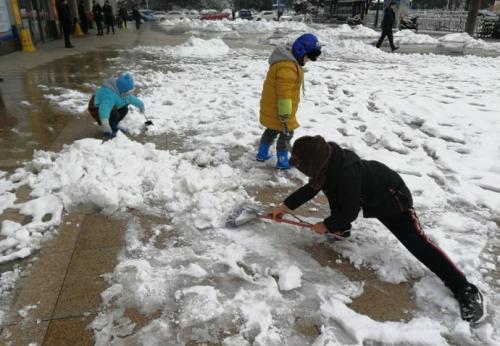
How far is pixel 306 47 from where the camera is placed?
12.1 ft

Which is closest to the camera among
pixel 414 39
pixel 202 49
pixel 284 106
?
pixel 284 106

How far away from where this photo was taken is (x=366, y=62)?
11.5 meters

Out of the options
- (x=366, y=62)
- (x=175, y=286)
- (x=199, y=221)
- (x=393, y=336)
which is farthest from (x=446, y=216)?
(x=366, y=62)

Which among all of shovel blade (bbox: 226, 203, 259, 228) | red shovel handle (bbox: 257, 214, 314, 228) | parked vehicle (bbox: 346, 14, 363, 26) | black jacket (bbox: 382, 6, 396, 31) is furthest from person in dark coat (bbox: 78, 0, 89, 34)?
red shovel handle (bbox: 257, 214, 314, 228)

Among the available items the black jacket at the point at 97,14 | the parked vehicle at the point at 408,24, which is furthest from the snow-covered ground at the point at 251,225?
the parked vehicle at the point at 408,24

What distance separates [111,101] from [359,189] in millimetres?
3386

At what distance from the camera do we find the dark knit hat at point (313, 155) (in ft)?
7.94

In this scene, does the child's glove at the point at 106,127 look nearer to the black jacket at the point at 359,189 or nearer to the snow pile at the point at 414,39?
the black jacket at the point at 359,189

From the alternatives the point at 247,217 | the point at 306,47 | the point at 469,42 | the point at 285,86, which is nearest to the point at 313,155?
the point at 247,217

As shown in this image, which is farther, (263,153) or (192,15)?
(192,15)

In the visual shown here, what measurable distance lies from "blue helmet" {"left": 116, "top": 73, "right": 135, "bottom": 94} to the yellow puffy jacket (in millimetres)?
1735

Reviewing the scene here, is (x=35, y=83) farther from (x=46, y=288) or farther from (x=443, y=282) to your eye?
(x=443, y=282)

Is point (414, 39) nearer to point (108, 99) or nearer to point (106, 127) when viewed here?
point (108, 99)

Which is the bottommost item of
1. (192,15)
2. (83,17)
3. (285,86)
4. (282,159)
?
(282,159)
